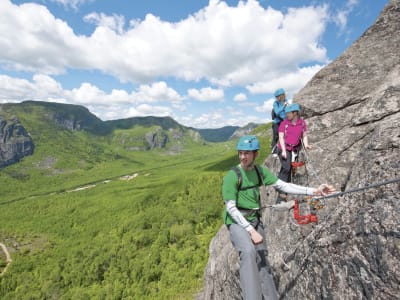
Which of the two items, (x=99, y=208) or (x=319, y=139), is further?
(x=99, y=208)

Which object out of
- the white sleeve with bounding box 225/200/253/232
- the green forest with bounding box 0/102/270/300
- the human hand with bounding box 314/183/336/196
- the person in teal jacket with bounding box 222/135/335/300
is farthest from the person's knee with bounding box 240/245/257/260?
the green forest with bounding box 0/102/270/300

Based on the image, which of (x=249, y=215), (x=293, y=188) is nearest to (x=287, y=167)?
(x=293, y=188)

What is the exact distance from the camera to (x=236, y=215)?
743cm

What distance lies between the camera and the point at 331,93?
16438mm

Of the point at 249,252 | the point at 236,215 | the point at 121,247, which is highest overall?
the point at 236,215

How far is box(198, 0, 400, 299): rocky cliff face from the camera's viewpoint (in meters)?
5.91

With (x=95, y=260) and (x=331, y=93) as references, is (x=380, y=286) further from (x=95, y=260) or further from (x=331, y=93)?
(x=95, y=260)

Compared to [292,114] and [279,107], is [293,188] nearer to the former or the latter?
[292,114]

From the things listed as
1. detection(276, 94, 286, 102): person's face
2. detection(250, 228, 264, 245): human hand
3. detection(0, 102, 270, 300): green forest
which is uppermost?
detection(276, 94, 286, 102): person's face

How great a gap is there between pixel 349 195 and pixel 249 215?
3035 millimetres

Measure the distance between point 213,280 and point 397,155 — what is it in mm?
13475

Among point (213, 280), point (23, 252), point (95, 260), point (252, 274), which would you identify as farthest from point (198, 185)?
point (252, 274)

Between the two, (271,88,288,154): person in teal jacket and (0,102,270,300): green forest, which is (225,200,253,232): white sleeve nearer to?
(271,88,288,154): person in teal jacket

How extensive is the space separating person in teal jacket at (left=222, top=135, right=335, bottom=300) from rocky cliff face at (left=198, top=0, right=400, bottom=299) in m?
1.09
